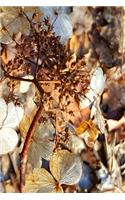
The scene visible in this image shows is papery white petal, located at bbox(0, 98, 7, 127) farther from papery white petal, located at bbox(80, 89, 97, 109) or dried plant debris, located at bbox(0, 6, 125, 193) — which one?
papery white petal, located at bbox(80, 89, 97, 109)

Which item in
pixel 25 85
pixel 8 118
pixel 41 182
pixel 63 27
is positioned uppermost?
pixel 63 27

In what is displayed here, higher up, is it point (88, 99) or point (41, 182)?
point (88, 99)

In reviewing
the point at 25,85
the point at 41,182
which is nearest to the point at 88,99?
the point at 25,85

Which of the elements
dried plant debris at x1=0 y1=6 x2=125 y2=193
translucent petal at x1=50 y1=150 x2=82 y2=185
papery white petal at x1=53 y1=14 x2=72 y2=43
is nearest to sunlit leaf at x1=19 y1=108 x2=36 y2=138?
dried plant debris at x1=0 y1=6 x2=125 y2=193

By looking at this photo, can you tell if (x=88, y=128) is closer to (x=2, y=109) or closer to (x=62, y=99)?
(x=62, y=99)

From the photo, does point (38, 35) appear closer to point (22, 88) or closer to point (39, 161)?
point (22, 88)

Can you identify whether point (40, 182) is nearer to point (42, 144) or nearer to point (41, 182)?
point (41, 182)
